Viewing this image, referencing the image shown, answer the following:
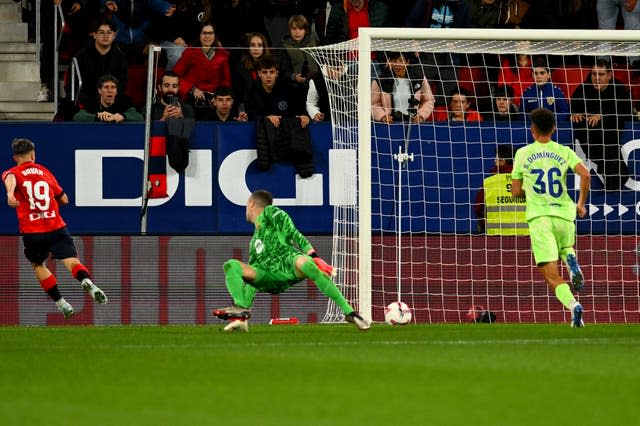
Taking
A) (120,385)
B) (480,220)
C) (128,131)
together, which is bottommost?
(120,385)

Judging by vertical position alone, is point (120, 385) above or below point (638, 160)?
below

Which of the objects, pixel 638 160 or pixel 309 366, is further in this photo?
pixel 638 160

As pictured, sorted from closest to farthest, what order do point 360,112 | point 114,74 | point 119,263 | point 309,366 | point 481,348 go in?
point 309,366, point 481,348, point 360,112, point 119,263, point 114,74

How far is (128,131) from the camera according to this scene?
16.8 m

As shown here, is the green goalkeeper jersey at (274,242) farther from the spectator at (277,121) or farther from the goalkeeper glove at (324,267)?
the spectator at (277,121)

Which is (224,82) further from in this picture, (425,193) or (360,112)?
(360,112)

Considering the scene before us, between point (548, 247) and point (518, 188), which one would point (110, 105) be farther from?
point (548, 247)

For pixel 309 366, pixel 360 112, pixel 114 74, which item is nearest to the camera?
pixel 309 366

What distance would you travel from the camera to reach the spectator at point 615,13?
19250 millimetres

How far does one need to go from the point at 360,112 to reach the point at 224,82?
4316 mm

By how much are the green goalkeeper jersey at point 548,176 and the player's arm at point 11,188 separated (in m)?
5.06

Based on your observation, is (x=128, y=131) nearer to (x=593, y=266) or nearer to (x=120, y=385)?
(x=593, y=266)

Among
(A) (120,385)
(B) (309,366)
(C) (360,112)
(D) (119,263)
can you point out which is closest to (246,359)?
(B) (309,366)

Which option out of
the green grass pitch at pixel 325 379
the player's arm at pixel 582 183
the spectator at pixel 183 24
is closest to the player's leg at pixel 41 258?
the green grass pitch at pixel 325 379
